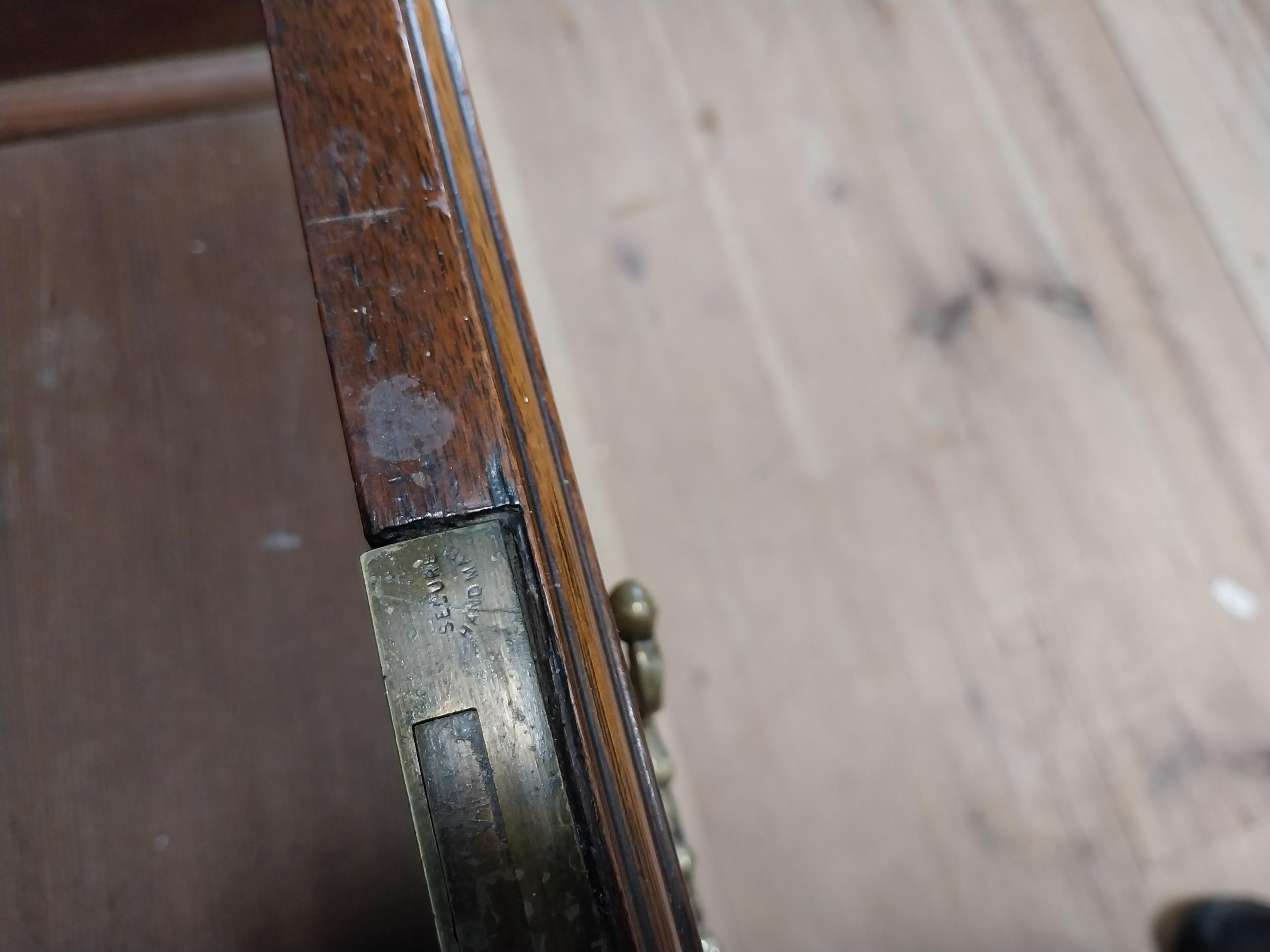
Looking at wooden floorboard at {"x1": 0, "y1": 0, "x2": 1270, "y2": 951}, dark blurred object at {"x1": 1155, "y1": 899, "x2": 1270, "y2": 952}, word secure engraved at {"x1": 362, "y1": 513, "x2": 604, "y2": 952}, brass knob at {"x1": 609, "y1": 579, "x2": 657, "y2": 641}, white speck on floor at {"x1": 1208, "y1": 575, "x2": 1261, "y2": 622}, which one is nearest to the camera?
word secure engraved at {"x1": 362, "y1": 513, "x2": 604, "y2": 952}

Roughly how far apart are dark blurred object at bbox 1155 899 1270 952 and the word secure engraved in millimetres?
712

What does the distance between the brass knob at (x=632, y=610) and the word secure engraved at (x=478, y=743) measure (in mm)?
124

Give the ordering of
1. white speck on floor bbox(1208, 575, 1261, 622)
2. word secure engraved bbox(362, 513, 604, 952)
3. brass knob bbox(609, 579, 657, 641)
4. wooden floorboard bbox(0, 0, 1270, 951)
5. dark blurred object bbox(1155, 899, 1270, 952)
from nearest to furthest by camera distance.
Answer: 1. word secure engraved bbox(362, 513, 604, 952)
2. brass knob bbox(609, 579, 657, 641)
3. wooden floorboard bbox(0, 0, 1270, 951)
4. dark blurred object bbox(1155, 899, 1270, 952)
5. white speck on floor bbox(1208, 575, 1261, 622)

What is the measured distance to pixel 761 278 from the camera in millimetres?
942

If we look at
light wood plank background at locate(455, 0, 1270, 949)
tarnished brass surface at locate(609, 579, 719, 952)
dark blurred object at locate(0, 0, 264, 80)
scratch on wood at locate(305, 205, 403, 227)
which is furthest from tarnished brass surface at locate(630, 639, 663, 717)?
dark blurred object at locate(0, 0, 264, 80)

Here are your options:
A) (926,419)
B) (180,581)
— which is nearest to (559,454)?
(180,581)

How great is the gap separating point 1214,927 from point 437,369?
2.70 feet

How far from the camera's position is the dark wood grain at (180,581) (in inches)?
20.3

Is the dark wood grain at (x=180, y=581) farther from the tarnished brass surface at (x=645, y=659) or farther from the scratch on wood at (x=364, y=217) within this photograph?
the scratch on wood at (x=364, y=217)

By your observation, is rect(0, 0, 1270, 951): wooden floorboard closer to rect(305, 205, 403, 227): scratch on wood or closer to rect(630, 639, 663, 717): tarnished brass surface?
rect(630, 639, 663, 717): tarnished brass surface

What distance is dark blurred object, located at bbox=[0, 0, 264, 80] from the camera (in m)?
0.55

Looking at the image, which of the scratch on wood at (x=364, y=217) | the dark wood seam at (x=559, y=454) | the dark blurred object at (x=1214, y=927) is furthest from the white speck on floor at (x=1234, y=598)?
the scratch on wood at (x=364, y=217)

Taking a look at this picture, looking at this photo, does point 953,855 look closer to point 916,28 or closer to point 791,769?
point 791,769

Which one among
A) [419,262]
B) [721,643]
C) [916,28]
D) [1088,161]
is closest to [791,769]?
[721,643]
